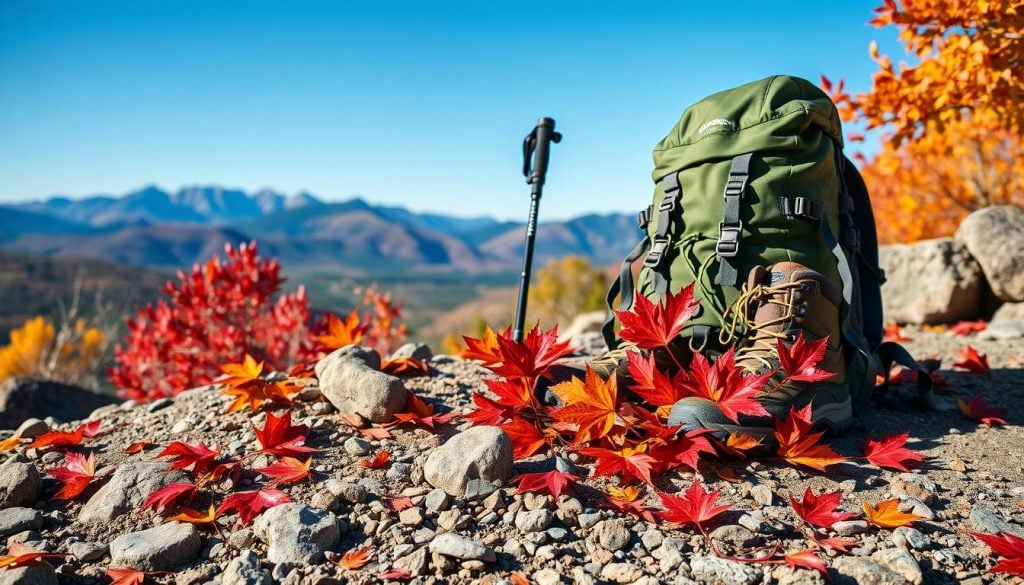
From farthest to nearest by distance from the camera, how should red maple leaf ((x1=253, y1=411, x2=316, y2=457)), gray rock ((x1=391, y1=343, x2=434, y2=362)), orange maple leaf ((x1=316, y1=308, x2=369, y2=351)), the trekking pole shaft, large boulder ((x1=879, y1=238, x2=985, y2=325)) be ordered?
large boulder ((x1=879, y1=238, x2=985, y2=325)) → gray rock ((x1=391, y1=343, x2=434, y2=362)) → orange maple leaf ((x1=316, y1=308, x2=369, y2=351)) → the trekking pole shaft → red maple leaf ((x1=253, y1=411, x2=316, y2=457))

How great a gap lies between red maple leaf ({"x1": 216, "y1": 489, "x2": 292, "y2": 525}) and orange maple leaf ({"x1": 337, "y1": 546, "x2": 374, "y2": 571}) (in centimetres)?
25

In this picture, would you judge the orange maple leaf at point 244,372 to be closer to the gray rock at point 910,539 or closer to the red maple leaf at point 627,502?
the red maple leaf at point 627,502

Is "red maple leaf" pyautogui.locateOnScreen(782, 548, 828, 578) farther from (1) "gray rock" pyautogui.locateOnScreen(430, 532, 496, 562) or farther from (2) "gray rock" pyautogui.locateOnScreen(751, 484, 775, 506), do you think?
(1) "gray rock" pyautogui.locateOnScreen(430, 532, 496, 562)

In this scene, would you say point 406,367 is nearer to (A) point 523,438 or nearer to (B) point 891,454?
(A) point 523,438

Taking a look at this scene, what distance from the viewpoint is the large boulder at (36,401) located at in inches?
147

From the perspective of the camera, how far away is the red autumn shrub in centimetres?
436

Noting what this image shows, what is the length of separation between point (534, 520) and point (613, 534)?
0.19 meters

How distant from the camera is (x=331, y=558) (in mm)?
1357

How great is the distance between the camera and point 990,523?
1.46m

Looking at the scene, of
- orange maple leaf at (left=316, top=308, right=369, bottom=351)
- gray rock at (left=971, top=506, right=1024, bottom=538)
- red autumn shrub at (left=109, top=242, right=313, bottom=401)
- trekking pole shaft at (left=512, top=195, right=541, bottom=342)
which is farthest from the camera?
red autumn shrub at (left=109, top=242, right=313, bottom=401)

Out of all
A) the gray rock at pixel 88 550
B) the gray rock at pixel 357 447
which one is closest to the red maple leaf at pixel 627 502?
the gray rock at pixel 357 447

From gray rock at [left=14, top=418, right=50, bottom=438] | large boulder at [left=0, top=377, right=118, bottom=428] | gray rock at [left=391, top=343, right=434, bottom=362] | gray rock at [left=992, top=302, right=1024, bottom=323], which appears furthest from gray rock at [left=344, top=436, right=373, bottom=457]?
gray rock at [left=992, top=302, right=1024, bottom=323]

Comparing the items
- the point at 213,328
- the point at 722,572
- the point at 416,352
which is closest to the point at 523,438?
the point at 722,572

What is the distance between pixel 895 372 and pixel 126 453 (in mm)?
3117
